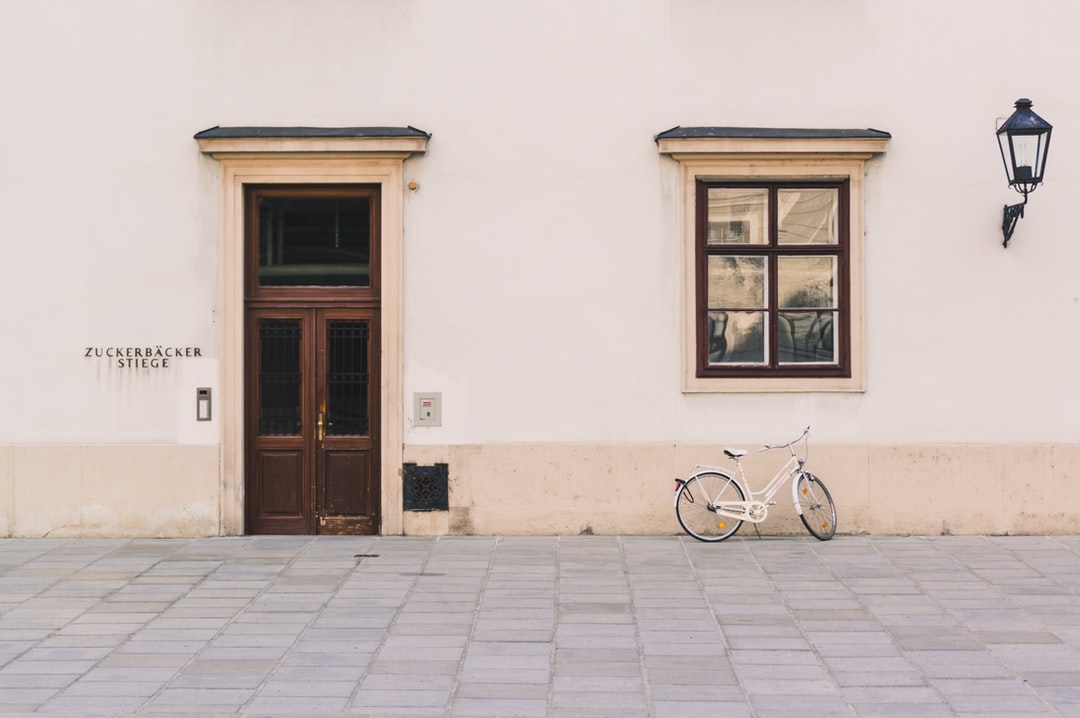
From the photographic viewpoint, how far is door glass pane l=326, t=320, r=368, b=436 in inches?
435

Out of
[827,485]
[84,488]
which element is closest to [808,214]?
[827,485]

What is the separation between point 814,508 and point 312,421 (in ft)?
14.9

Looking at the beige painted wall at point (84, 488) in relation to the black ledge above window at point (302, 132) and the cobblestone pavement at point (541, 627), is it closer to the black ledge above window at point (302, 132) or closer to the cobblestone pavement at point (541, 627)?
the cobblestone pavement at point (541, 627)

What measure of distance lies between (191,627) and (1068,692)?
16.9 feet

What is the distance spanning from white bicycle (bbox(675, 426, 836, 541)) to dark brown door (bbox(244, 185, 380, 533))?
284cm

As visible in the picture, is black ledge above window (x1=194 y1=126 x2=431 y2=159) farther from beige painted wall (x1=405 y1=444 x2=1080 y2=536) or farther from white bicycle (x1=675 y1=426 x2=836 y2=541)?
white bicycle (x1=675 y1=426 x2=836 y2=541)

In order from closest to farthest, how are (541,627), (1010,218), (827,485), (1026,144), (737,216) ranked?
(541,627), (1026,144), (1010,218), (827,485), (737,216)

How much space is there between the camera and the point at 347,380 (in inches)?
435

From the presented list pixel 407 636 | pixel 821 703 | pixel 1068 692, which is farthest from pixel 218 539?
pixel 1068 692

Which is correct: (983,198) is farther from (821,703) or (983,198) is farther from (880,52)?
(821,703)

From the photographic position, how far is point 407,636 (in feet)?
24.5

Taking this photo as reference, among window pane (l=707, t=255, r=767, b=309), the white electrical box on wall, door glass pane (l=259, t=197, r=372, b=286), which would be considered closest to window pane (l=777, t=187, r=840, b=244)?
window pane (l=707, t=255, r=767, b=309)

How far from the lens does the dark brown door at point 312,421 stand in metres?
11.0

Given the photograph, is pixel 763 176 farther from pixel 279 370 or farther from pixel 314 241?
pixel 279 370
